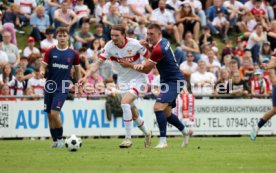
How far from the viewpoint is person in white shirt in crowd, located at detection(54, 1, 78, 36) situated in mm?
28641

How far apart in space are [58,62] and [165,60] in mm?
2530

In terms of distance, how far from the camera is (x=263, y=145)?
19500mm

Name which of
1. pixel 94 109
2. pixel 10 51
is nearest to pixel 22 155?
pixel 94 109

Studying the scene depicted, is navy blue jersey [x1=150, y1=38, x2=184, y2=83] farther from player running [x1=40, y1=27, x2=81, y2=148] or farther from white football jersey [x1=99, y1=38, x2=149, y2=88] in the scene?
player running [x1=40, y1=27, x2=81, y2=148]

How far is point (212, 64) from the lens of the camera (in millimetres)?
28594

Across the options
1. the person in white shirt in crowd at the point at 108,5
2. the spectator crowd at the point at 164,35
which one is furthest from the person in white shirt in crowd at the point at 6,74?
the person in white shirt in crowd at the point at 108,5

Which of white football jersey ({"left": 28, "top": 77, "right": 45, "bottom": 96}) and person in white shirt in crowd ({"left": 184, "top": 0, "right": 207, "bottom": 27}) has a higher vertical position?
person in white shirt in crowd ({"left": 184, "top": 0, "right": 207, "bottom": 27})

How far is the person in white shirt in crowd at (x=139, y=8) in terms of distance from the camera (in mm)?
30109

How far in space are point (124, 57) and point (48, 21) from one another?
10728 millimetres

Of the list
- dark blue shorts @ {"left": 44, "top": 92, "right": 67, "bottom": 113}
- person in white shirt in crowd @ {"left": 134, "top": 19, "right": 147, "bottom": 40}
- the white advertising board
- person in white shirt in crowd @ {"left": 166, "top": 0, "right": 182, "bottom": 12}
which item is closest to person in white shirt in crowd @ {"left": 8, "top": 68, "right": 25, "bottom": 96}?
the white advertising board

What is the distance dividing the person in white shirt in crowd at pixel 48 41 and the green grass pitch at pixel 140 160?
9296 millimetres

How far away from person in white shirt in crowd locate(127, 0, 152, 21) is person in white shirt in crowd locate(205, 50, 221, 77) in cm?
296

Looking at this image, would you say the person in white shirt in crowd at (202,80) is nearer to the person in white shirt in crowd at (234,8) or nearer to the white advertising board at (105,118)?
the white advertising board at (105,118)

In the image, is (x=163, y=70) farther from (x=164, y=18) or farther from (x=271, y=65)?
(x=164, y=18)
